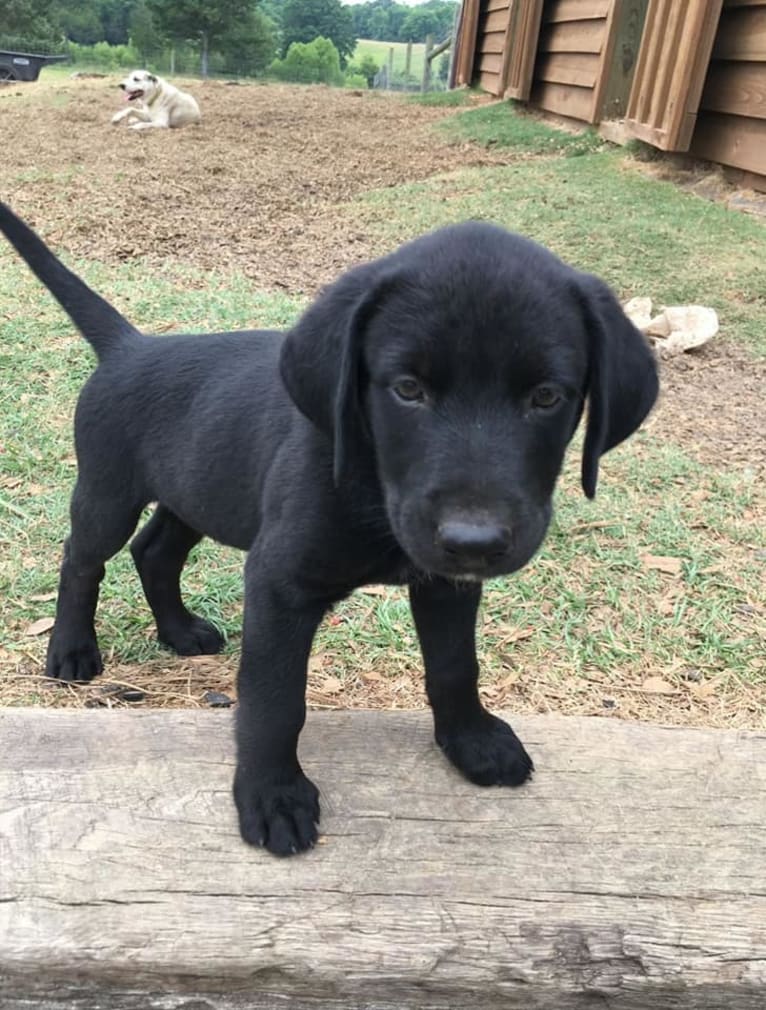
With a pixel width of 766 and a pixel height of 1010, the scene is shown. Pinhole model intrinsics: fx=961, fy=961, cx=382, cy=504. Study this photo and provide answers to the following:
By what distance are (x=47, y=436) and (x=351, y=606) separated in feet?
6.51

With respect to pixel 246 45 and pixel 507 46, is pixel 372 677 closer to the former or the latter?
pixel 507 46

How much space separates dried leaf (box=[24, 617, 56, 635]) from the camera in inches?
140

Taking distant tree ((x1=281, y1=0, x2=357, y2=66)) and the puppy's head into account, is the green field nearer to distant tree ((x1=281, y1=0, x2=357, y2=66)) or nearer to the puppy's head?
distant tree ((x1=281, y1=0, x2=357, y2=66))

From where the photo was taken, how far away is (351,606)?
3.82 meters

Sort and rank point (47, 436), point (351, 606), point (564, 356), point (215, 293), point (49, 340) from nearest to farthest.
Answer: point (564, 356), point (351, 606), point (47, 436), point (49, 340), point (215, 293)

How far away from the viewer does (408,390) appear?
193cm

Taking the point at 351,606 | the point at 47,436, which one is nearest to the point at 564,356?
the point at 351,606

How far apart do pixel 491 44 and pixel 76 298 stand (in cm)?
2015

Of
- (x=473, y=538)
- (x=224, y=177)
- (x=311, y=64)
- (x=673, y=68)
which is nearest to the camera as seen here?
(x=473, y=538)

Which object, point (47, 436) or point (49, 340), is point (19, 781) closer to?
point (47, 436)

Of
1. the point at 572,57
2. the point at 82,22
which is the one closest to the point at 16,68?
the point at 572,57

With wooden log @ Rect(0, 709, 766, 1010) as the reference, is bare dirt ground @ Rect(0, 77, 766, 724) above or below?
below

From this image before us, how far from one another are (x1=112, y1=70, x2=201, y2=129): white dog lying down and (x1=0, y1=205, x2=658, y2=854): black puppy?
1424 cm

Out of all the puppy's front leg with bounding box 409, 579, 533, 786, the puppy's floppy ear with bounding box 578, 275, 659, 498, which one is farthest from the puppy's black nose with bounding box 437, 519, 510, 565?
the puppy's front leg with bounding box 409, 579, 533, 786
